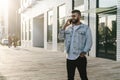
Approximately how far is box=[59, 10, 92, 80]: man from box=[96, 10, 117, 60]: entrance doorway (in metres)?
12.5

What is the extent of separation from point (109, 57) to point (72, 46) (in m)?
13.3

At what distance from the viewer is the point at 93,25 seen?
68.9 feet

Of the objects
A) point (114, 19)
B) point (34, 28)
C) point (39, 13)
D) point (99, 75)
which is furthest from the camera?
point (34, 28)

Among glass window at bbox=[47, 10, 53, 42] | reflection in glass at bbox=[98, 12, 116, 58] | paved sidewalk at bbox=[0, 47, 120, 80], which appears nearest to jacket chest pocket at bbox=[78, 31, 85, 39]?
paved sidewalk at bbox=[0, 47, 120, 80]

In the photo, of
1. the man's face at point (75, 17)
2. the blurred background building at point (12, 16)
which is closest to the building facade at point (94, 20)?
the man's face at point (75, 17)

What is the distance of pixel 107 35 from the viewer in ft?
64.2

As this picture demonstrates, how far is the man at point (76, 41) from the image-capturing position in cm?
603

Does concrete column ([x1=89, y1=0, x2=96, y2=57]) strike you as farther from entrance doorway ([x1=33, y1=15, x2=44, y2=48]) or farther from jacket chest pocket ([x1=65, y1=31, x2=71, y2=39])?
entrance doorway ([x1=33, y1=15, x2=44, y2=48])

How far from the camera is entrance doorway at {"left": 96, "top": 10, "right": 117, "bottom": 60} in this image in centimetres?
1864

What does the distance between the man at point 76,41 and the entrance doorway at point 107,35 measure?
491 inches

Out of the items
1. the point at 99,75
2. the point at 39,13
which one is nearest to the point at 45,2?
the point at 39,13

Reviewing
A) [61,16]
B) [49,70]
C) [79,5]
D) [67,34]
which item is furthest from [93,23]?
[67,34]

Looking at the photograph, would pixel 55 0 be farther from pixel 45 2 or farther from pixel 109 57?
pixel 109 57

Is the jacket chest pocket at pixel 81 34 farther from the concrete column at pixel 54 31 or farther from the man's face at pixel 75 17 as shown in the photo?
the concrete column at pixel 54 31
